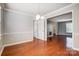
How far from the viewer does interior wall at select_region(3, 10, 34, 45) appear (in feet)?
6.08

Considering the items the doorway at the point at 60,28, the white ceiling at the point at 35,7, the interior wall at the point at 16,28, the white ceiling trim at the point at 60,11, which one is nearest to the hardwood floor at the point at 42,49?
the doorway at the point at 60,28

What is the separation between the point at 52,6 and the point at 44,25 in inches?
22.9

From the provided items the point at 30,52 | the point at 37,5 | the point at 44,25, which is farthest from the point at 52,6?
the point at 30,52

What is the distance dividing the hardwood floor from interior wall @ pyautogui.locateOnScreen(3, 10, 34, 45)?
179 millimetres

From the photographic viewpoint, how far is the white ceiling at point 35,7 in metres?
1.85

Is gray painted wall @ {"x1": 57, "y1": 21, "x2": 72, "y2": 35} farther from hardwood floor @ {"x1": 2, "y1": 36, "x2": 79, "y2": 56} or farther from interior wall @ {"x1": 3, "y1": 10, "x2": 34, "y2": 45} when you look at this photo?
interior wall @ {"x1": 3, "y1": 10, "x2": 34, "y2": 45}

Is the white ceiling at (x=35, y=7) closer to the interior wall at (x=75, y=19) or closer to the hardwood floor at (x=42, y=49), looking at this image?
the interior wall at (x=75, y=19)

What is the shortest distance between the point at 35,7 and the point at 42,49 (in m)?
1.19

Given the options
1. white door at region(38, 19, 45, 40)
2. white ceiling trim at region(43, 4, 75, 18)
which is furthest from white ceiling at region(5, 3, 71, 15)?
white door at region(38, 19, 45, 40)

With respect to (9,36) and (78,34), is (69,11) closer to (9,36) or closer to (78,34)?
(78,34)

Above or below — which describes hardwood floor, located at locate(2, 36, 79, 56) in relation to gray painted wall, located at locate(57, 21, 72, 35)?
below

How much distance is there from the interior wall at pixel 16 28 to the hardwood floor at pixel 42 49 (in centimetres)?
18

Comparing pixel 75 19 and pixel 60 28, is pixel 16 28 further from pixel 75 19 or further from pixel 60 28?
pixel 75 19

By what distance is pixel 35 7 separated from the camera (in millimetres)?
1942
